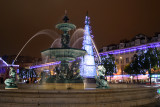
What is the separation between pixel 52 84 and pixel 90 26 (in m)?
53.2

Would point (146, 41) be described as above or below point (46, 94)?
above

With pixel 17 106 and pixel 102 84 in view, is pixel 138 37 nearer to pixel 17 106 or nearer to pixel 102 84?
pixel 102 84

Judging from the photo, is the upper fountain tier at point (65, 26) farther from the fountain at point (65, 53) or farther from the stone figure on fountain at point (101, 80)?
the stone figure on fountain at point (101, 80)

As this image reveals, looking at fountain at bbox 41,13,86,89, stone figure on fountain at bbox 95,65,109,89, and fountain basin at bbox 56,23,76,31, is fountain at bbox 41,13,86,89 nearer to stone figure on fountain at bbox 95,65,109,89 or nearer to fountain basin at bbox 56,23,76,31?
fountain basin at bbox 56,23,76,31

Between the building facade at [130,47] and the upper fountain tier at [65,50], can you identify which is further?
the building facade at [130,47]

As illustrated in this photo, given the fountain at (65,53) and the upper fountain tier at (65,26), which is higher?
the upper fountain tier at (65,26)

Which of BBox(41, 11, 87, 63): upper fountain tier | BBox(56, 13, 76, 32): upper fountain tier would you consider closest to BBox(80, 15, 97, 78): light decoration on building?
BBox(41, 11, 87, 63): upper fountain tier

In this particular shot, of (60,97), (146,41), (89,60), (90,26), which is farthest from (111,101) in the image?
(146,41)

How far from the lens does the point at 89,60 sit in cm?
6362

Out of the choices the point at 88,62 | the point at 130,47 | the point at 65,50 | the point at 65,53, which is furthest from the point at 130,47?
the point at 65,50

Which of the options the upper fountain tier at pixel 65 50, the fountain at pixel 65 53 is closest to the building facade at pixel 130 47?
the upper fountain tier at pixel 65 50

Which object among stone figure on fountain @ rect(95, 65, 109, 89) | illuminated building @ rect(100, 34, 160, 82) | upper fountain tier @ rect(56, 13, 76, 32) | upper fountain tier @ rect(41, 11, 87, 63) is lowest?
stone figure on fountain @ rect(95, 65, 109, 89)

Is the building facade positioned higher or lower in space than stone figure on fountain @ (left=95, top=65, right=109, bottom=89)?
higher

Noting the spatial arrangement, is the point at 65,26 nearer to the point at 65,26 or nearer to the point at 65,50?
the point at 65,26
